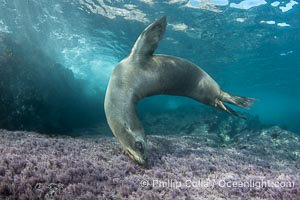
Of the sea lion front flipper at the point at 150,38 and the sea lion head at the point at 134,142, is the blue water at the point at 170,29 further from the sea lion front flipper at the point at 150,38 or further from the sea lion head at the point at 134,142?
the sea lion head at the point at 134,142

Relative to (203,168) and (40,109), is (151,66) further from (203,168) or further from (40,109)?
(40,109)

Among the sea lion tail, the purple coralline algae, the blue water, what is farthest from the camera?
the blue water

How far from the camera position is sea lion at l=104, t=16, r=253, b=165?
417 cm

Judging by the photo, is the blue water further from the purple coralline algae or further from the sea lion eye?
the sea lion eye

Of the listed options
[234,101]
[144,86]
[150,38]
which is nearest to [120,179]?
[144,86]

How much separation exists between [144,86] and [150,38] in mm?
970

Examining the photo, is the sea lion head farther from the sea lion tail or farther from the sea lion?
the sea lion tail

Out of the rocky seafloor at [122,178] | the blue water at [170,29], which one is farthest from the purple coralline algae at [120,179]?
the blue water at [170,29]

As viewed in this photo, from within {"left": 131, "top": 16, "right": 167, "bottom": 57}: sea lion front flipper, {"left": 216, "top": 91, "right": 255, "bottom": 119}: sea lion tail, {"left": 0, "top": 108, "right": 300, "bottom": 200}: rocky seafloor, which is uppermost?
{"left": 131, "top": 16, "right": 167, "bottom": 57}: sea lion front flipper

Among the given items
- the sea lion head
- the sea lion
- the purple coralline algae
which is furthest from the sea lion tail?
the sea lion head

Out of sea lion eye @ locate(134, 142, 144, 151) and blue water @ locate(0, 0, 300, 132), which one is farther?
blue water @ locate(0, 0, 300, 132)

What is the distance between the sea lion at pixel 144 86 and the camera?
4.17 metres

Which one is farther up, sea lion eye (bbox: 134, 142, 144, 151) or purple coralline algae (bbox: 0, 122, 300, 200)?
sea lion eye (bbox: 134, 142, 144, 151)

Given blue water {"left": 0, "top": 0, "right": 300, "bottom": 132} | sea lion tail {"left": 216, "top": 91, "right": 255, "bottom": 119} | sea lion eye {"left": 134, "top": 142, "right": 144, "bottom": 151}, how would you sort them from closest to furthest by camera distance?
sea lion eye {"left": 134, "top": 142, "right": 144, "bottom": 151} < sea lion tail {"left": 216, "top": 91, "right": 255, "bottom": 119} < blue water {"left": 0, "top": 0, "right": 300, "bottom": 132}
